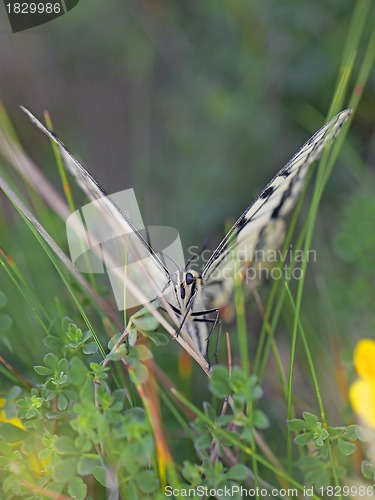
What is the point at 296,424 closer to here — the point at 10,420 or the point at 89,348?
the point at 89,348

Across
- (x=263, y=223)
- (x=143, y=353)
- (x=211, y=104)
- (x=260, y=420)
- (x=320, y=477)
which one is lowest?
(x=320, y=477)

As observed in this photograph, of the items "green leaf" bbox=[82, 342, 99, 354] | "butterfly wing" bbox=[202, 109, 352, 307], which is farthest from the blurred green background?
"green leaf" bbox=[82, 342, 99, 354]

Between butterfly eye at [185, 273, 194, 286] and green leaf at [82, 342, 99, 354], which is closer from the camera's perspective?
green leaf at [82, 342, 99, 354]

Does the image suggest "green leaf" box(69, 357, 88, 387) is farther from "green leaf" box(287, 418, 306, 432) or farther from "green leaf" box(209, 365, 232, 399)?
"green leaf" box(287, 418, 306, 432)

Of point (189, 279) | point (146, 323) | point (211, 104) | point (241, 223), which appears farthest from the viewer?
point (211, 104)

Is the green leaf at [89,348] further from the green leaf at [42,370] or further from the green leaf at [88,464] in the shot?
the green leaf at [88,464]

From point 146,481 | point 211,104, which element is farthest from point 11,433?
point 211,104

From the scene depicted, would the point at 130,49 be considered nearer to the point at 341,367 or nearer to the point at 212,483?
the point at 341,367
